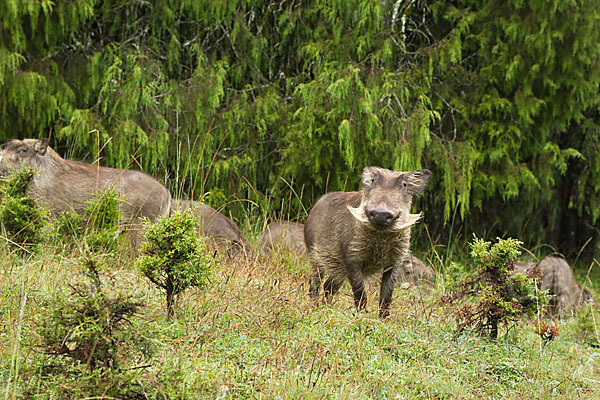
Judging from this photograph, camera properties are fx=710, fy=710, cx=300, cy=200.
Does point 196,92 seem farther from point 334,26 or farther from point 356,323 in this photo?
point 356,323

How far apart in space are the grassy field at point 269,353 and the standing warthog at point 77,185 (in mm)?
1342

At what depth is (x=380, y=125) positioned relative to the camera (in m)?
8.23

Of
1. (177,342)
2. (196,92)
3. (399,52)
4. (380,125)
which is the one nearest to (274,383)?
(177,342)

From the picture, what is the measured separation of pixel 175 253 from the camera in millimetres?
4078

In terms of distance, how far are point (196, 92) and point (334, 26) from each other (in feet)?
6.47

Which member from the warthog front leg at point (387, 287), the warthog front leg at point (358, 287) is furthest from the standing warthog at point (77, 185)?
the warthog front leg at point (387, 287)

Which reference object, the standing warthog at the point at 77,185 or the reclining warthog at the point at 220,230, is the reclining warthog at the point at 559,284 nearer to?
the reclining warthog at the point at 220,230

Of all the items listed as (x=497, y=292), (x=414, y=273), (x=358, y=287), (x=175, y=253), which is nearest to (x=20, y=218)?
(x=175, y=253)

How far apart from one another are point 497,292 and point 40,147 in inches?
177

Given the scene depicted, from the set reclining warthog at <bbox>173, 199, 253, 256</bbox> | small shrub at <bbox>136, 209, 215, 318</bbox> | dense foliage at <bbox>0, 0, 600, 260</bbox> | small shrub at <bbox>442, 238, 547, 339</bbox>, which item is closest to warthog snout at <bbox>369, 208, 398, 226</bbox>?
small shrub at <bbox>442, 238, 547, 339</bbox>

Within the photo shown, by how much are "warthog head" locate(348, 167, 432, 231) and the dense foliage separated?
3.07m

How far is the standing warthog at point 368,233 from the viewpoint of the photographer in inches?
185

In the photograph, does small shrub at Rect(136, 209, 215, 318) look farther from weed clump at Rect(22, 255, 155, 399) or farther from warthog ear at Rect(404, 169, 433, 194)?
warthog ear at Rect(404, 169, 433, 194)

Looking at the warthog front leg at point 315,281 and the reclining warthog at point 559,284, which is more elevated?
the warthog front leg at point 315,281
